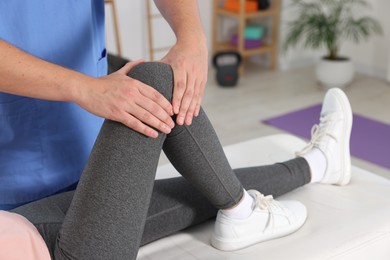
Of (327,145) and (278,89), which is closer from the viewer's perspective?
(327,145)

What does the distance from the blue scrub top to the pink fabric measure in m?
0.24

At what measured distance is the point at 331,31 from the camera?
391 centimetres

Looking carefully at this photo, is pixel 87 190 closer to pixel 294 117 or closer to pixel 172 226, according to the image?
pixel 172 226

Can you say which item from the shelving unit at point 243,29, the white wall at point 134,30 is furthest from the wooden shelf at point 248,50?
the white wall at point 134,30

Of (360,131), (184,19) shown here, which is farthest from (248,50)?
(184,19)

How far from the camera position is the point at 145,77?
1171 millimetres

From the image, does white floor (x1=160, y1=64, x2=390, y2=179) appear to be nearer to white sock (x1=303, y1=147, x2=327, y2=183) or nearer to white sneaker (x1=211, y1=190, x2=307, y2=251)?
white sock (x1=303, y1=147, x2=327, y2=183)

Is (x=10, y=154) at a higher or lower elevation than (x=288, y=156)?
higher

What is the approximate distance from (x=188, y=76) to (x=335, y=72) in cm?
296

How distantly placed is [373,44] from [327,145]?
289 cm

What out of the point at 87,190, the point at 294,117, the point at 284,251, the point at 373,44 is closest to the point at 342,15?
the point at 373,44

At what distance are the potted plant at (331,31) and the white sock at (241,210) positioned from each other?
2.76 m

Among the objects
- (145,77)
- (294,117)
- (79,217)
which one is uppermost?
(145,77)

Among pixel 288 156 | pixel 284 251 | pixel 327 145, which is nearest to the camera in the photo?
pixel 284 251
